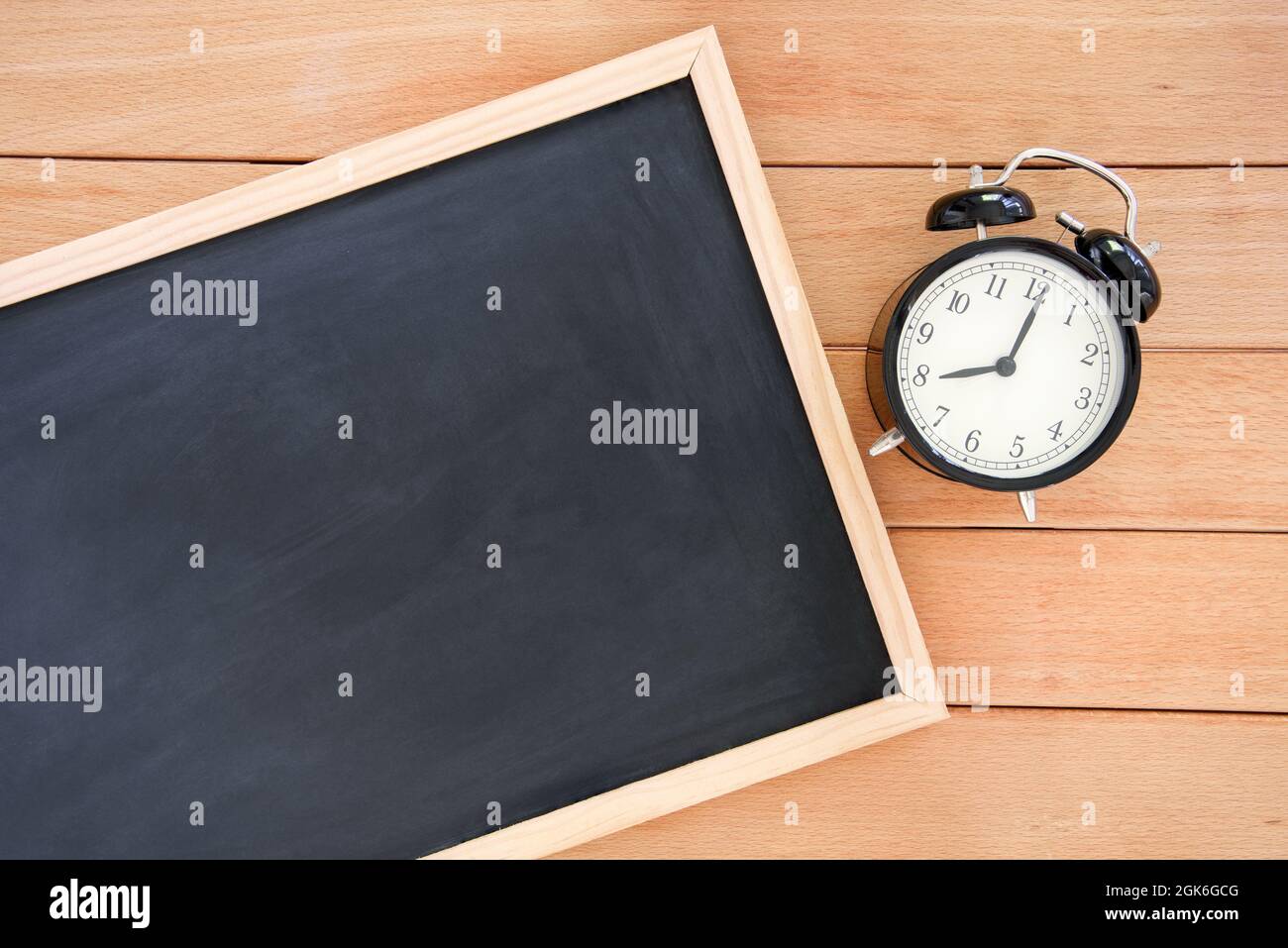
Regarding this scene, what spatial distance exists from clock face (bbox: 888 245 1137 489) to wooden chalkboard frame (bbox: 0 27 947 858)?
11 centimetres

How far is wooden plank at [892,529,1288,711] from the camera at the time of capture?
0.97 m

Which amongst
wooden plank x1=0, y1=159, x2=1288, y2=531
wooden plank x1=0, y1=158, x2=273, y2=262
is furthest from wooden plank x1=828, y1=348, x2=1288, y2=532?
wooden plank x1=0, y1=158, x2=273, y2=262

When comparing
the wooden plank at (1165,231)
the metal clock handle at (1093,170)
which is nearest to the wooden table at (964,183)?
the wooden plank at (1165,231)

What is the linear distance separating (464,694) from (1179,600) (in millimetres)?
822

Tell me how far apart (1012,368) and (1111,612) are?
360 millimetres

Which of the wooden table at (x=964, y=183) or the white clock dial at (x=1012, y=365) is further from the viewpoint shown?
the wooden table at (x=964, y=183)

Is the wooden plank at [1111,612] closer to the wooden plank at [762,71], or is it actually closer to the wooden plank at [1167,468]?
the wooden plank at [1167,468]

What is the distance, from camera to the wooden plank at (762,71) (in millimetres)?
952

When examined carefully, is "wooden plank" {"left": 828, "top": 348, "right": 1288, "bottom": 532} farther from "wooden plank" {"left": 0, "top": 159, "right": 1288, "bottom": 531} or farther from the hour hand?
the hour hand

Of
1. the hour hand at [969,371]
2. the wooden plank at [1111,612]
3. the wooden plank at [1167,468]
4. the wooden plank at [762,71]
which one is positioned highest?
the wooden plank at [762,71]

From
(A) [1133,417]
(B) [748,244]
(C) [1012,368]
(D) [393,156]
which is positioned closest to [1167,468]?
(A) [1133,417]

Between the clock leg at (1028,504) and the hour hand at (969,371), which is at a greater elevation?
the hour hand at (969,371)

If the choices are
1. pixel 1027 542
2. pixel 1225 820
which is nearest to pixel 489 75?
pixel 1027 542

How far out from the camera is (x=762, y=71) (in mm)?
955
